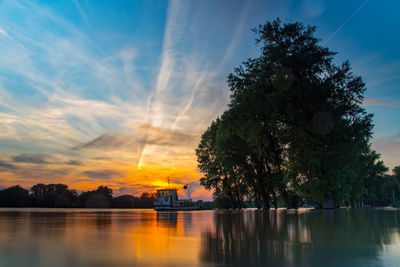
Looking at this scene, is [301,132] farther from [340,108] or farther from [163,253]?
[163,253]

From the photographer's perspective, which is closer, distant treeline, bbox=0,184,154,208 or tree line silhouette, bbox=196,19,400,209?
tree line silhouette, bbox=196,19,400,209

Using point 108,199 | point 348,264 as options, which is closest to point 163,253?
point 348,264

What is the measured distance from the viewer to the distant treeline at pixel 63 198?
120250 mm

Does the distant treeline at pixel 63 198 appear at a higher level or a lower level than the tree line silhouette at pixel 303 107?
lower

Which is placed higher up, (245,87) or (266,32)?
(266,32)

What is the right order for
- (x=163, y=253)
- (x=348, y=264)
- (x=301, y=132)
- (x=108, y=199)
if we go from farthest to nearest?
(x=108, y=199), (x=301, y=132), (x=163, y=253), (x=348, y=264)

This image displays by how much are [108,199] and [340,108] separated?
14483 cm

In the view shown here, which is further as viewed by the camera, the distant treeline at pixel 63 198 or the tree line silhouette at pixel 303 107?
the distant treeline at pixel 63 198

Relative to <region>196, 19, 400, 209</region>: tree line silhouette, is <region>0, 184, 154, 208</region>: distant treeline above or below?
below

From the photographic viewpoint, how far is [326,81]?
23.4m

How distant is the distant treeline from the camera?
395 feet

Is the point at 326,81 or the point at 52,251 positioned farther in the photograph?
the point at 326,81

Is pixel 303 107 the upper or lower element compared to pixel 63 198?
upper

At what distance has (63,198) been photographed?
413 feet
